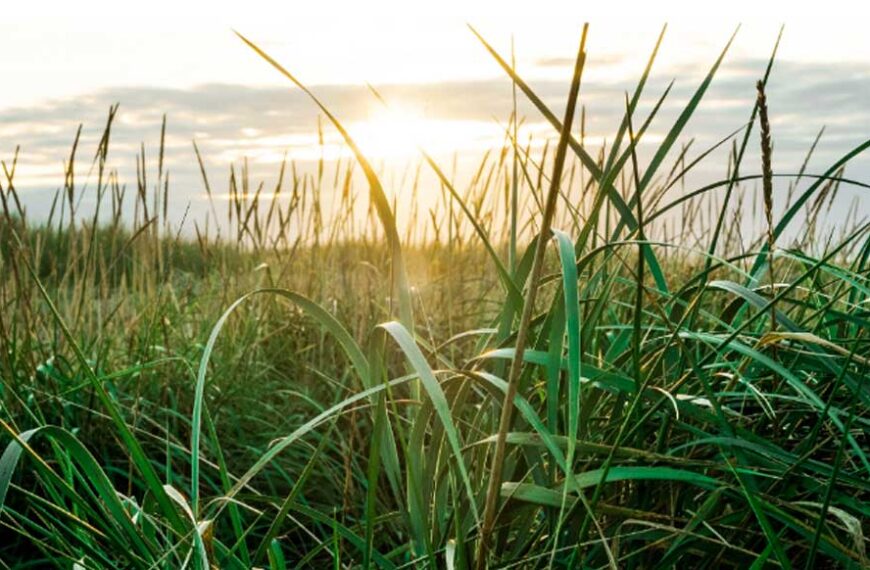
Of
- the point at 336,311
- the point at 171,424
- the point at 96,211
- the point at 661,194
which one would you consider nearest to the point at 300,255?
the point at 336,311

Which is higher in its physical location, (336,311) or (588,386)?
(588,386)

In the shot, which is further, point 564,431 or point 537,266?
point 564,431

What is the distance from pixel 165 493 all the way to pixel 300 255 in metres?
2.85

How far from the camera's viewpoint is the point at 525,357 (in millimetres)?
1107

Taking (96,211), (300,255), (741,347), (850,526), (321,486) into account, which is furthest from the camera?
(300,255)

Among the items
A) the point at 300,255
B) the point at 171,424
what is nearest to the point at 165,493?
the point at 171,424

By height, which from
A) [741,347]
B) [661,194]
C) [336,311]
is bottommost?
[336,311]

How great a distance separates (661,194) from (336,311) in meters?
2.14

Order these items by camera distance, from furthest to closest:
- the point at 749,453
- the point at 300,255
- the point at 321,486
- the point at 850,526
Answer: the point at 300,255, the point at 321,486, the point at 749,453, the point at 850,526

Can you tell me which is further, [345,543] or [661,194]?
[345,543]

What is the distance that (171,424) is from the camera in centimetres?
259

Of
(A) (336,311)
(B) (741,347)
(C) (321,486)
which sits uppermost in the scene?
(B) (741,347)

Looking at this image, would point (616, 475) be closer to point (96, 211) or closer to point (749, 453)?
point (749, 453)

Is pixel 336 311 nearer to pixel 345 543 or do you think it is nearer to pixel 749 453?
pixel 345 543
